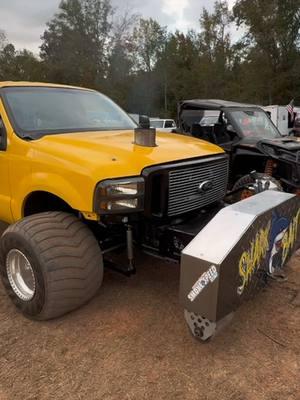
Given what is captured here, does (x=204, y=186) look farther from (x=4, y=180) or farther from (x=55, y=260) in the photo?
(x=4, y=180)

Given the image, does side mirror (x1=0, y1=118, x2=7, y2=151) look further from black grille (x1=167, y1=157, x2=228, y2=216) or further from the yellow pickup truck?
black grille (x1=167, y1=157, x2=228, y2=216)

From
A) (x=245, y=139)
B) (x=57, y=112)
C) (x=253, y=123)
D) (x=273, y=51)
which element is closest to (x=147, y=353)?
(x=57, y=112)

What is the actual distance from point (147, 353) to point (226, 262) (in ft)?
3.16

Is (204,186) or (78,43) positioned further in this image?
(78,43)

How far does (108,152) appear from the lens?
3242mm

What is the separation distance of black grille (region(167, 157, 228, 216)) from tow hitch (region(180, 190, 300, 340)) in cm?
49

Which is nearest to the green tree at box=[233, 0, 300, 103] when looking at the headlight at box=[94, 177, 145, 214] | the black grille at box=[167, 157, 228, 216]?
the black grille at box=[167, 157, 228, 216]

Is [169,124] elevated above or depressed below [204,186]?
below

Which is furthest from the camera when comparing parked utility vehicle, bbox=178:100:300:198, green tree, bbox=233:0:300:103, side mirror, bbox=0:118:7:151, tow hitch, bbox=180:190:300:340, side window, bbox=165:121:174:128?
green tree, bbox=233:0:300:103

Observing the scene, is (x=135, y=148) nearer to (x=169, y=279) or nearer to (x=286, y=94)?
(x=169, y=279)

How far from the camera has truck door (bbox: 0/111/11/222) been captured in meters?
3.87

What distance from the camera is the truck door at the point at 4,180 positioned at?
3869 millimetres

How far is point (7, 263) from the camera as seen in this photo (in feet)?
11.5

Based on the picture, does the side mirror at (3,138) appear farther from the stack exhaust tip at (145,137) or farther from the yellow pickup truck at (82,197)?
the stack exhaust tip at (145,137)
